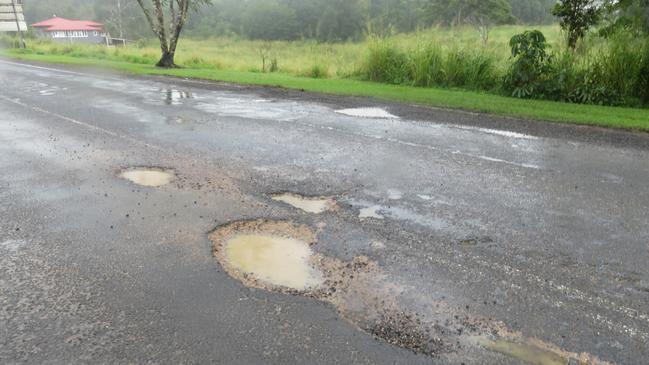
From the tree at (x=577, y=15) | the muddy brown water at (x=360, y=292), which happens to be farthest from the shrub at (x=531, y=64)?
the muddy brown water at (x=360, y=292)

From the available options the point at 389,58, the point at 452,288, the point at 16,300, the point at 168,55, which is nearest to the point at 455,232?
the point at 452,288

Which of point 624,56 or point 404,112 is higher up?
point 624,56

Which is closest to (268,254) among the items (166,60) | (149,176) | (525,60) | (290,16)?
(149,176)

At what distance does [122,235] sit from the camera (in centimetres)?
493

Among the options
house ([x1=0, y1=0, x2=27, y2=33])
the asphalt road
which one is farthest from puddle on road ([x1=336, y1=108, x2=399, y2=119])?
house ([x1=0, y1=0, x2=27, y2=33])

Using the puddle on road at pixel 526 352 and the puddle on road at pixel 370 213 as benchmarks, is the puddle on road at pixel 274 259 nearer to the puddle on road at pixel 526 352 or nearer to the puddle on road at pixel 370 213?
the puddle on road at pixel 370 213

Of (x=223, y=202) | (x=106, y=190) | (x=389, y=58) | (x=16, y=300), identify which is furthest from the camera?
(x=389, y=58)

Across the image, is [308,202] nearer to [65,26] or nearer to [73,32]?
[73,32]

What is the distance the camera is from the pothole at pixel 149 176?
6.55 metres

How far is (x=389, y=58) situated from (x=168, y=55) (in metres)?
11.3

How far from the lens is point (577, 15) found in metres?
15.0

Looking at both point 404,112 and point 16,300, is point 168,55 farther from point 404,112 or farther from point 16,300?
point 16,300

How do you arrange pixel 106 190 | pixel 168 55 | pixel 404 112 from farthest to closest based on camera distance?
pixel 168 55 < pixel 404 112 < pixel 106 190

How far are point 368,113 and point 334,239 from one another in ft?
23.2
